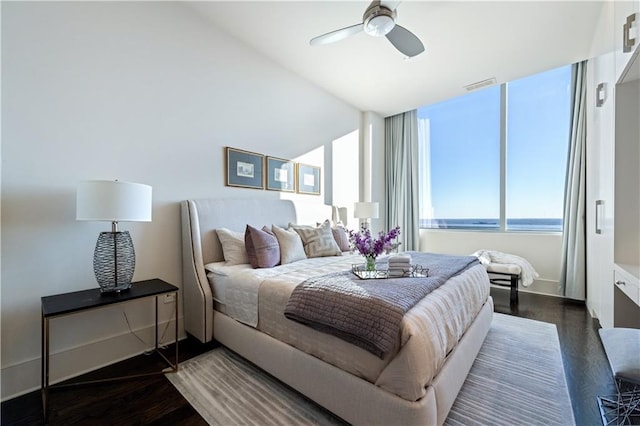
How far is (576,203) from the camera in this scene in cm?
341

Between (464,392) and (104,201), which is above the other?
(104,201)

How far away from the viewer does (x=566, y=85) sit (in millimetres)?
3703

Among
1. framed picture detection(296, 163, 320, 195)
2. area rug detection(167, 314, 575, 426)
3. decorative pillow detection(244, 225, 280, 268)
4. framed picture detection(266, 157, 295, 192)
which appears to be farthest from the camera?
framed picture detection(296, 163, 320, 195)

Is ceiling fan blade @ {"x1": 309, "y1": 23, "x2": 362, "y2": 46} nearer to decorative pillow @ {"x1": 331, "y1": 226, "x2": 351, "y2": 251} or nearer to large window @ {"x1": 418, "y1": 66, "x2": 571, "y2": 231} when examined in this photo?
decorative pillow @ {"x1": 331, "y1": 226, "x2": 351, "y2": 251}

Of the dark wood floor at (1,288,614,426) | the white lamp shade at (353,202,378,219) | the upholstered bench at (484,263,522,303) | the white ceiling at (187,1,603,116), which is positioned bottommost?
the dark wood floor at (1,288,614,426)

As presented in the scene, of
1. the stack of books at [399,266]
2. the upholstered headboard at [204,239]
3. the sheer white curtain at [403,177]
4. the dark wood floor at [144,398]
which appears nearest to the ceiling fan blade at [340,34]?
the upholstered headboard at [204,239]

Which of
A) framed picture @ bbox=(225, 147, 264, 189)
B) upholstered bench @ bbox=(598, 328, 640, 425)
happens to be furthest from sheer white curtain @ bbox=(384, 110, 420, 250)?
upholstered bench @ bbox=(598, 328, 640, 425)

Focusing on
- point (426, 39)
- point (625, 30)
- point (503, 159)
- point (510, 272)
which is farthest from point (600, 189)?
point (426, 39)

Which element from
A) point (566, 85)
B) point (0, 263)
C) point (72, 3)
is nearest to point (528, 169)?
point (566, 85)

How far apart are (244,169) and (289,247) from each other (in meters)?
1.07

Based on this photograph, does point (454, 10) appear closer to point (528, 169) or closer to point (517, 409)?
point (528, 169)

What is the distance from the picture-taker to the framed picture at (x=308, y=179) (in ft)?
12.1

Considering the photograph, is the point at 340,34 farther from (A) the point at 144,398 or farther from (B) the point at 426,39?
(A) the point at 144,398

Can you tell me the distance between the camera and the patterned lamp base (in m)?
1.80
